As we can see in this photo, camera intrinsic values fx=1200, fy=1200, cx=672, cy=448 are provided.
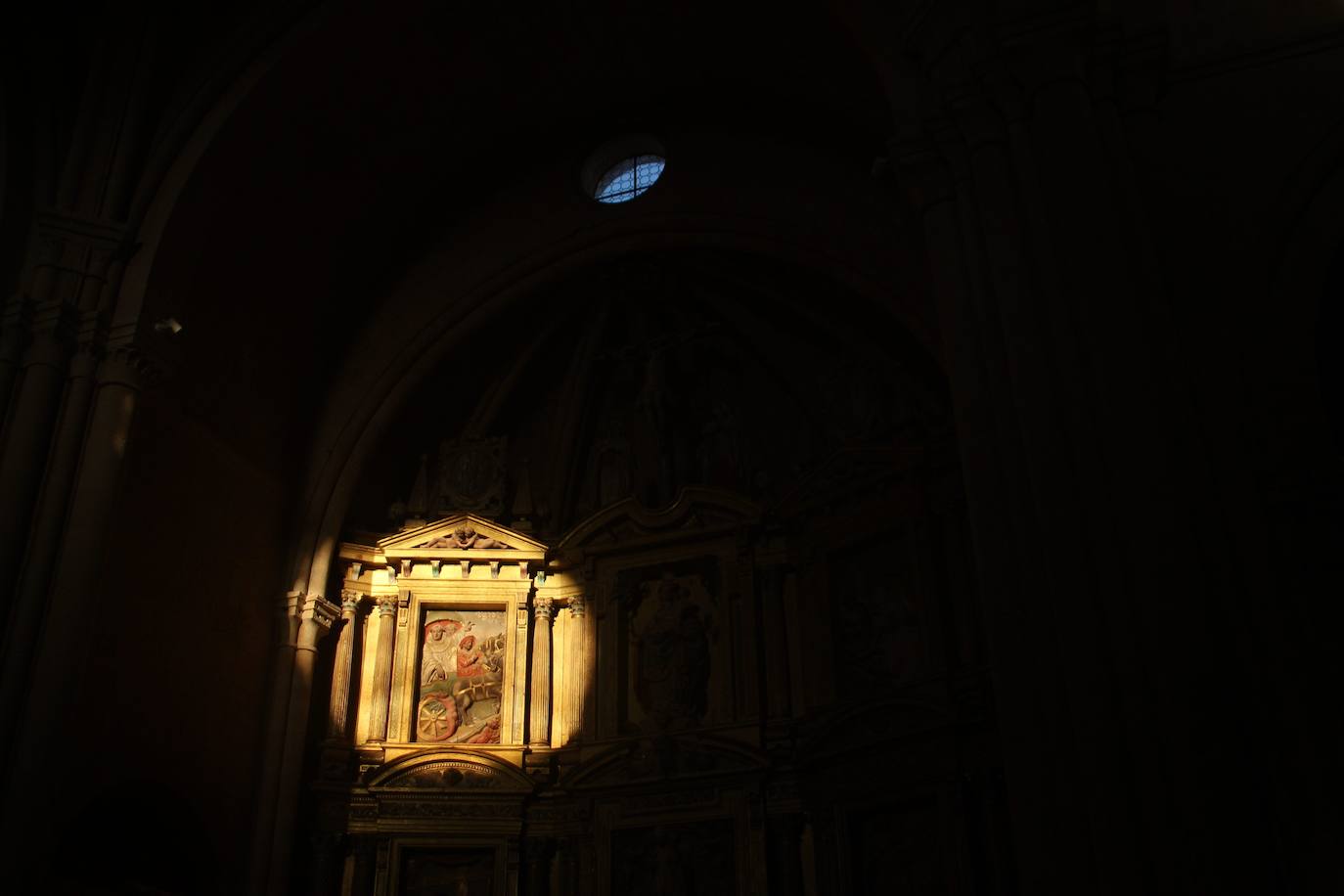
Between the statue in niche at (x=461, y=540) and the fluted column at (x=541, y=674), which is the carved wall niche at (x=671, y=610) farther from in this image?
the statue in niche at (x=461, y=540)

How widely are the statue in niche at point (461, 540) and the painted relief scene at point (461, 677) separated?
80 centimetres

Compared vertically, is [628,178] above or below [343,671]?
above

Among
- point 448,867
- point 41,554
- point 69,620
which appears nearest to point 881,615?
point 448,867

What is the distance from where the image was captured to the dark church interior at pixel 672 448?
645 cm

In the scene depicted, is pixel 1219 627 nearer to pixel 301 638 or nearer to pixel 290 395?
pixel 301 638

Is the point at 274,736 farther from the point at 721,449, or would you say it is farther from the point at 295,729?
the point at 721,449

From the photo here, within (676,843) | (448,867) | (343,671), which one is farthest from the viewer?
(343,671)

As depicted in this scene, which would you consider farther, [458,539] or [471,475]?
[471,475]

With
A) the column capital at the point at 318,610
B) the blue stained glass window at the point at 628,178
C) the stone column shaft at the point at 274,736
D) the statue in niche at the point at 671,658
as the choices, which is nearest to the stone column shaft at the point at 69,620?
the stone column shaft at the point at 274,736

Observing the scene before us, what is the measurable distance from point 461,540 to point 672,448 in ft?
9.45

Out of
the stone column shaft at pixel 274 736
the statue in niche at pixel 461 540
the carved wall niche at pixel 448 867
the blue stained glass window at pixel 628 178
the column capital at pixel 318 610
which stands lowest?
the carved wall niche at pixel 448 867

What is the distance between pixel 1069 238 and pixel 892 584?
21.9 ft

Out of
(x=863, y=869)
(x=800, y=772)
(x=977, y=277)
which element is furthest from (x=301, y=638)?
(x=977, y=277)

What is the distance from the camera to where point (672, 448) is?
15.3 m
